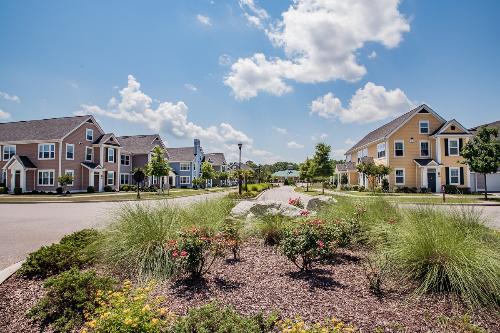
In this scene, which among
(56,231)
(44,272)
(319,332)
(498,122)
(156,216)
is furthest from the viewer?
(498,122)

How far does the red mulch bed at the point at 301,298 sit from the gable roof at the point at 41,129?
128 ft

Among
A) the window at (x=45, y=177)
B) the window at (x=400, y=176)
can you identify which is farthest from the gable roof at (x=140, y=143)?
the window at (x=400, y=176)

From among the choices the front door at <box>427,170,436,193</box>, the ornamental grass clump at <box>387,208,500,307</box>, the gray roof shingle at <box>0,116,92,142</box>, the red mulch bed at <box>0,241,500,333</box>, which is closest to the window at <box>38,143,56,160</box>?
the gray roof shingle at <box>0,116,92,142</box>

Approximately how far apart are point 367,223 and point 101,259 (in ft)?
19.4

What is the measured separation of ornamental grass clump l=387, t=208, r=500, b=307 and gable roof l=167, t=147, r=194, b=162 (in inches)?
2340

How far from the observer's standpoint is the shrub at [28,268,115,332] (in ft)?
13.0

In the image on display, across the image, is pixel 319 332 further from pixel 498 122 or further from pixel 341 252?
pixel 498 122

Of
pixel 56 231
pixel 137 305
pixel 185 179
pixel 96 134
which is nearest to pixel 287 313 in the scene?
pixel 137 305

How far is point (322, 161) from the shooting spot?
41.8 meters

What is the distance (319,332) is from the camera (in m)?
3.07

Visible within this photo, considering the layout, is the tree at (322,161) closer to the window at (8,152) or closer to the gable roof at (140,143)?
the gable roof at (140,143)

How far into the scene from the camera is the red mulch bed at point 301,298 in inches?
152

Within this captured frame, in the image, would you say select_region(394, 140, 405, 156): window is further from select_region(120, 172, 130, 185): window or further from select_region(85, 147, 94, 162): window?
select_region(120, 172, 130, 185): window

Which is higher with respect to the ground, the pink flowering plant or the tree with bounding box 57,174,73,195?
the tree with bounding box 57,174,73,195
